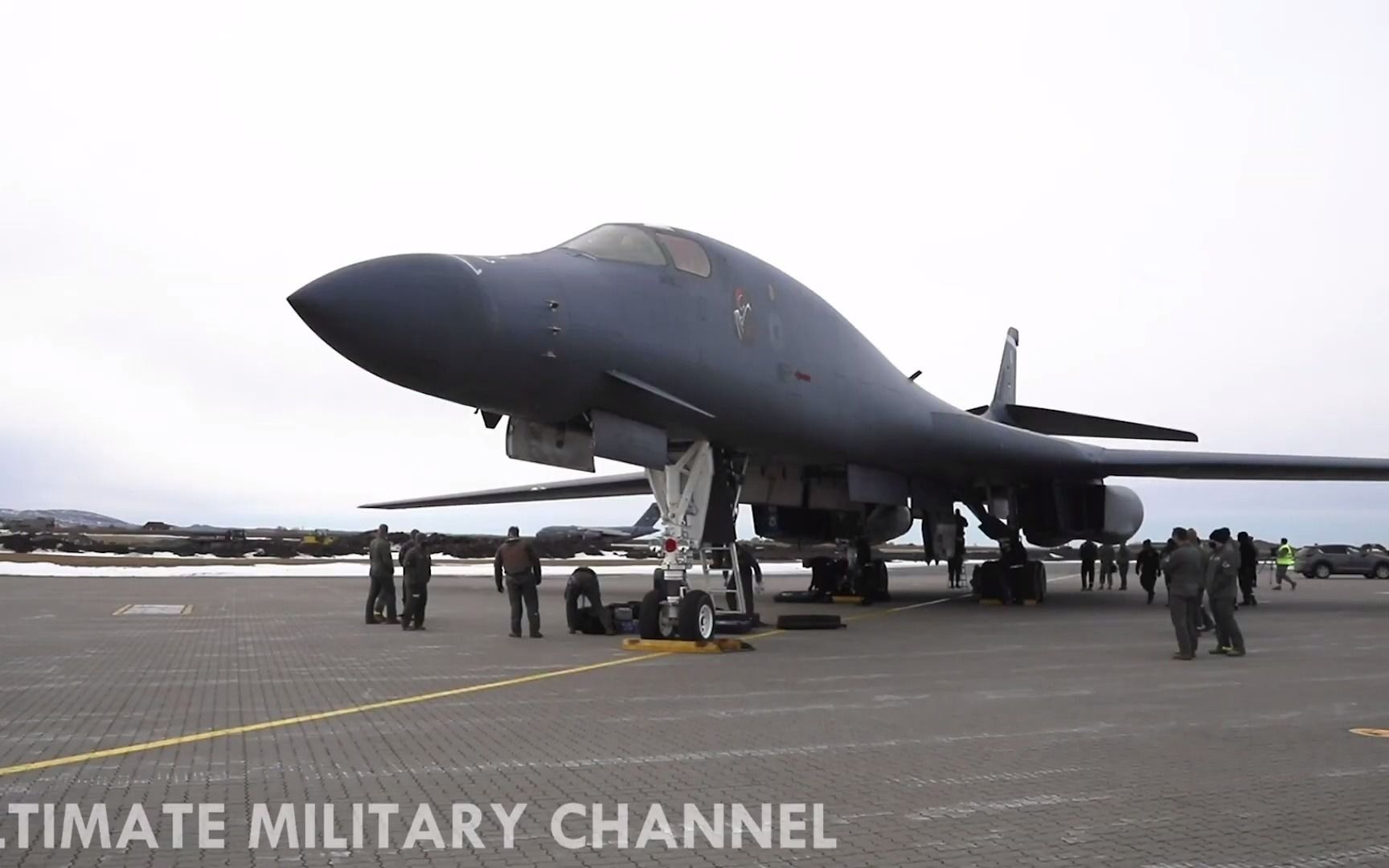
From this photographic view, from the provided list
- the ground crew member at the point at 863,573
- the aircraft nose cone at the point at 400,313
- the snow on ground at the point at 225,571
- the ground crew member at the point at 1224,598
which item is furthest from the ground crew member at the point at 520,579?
the snow on ground at the point at 225,571

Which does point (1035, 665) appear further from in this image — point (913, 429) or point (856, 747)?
point (913, 429)

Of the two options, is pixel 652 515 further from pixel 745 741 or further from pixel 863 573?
pixel 745 741

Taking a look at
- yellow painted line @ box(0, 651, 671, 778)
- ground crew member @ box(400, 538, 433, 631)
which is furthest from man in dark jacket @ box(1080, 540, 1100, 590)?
yellow painted line @ box(0, 651, 671, 778)

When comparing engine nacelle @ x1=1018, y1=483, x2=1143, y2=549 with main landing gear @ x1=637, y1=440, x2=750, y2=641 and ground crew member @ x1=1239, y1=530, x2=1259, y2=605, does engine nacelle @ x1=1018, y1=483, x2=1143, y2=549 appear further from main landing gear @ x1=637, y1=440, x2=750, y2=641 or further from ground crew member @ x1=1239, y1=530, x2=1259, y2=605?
main landing gear @ x1=637, y1=440, x2=750, y2=641

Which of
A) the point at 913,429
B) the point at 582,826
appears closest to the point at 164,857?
the point at 582,826

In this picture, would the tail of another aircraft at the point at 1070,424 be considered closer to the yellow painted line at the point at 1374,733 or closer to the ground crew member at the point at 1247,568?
the ground crew member at the point at 1247,568

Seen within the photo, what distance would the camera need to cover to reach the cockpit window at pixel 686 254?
440 inches

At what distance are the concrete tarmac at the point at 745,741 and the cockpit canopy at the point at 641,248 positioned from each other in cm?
375

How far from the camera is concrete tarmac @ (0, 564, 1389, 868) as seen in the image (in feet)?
13.2

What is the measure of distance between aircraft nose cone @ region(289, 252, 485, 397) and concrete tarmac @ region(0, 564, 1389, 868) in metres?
2.42

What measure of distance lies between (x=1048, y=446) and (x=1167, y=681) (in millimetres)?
8853

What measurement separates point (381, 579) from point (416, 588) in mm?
1306

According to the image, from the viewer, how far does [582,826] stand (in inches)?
164

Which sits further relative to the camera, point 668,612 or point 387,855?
point 668,612
